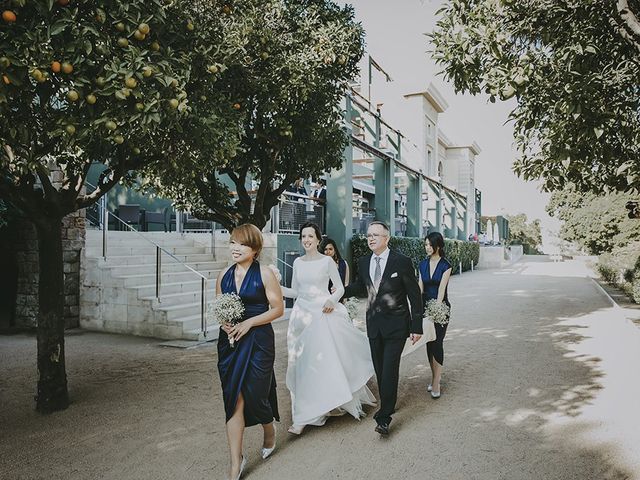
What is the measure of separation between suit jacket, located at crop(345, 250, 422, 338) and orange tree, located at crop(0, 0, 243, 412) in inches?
95.3

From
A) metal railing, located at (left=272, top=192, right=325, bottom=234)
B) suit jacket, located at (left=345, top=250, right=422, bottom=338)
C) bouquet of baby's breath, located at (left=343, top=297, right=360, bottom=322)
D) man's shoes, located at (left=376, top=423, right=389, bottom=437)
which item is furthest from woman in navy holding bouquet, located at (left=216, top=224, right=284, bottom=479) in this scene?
metal railing, located at (left=272, top=192, right=325, bottom=234)

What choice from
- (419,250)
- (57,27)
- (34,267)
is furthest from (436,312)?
(419,250)

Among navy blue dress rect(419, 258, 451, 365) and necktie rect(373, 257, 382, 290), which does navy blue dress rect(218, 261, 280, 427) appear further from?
navy blue dress rect(419, 258, 451, 365)

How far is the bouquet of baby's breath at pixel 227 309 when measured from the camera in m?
3.94

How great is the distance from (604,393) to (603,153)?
289cm

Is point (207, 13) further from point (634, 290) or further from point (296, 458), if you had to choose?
point (634, 290)

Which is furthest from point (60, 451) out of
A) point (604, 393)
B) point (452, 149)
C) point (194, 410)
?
point (452, 149)

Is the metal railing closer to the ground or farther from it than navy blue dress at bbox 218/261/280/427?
farther from it

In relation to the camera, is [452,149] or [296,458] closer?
[296,458]

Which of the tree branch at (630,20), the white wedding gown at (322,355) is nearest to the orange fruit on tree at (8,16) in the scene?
the white wedding gown at (322,355)

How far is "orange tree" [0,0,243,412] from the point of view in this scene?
151 inches

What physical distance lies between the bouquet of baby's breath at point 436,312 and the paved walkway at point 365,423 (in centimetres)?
94

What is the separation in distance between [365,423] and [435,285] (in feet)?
6.39

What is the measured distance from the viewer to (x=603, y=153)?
6.11 meters
